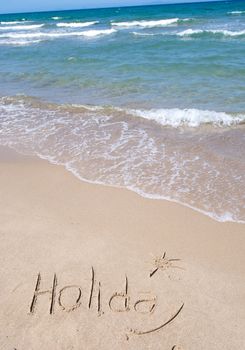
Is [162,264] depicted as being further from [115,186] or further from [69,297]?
[115,186]

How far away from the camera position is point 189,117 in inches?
356

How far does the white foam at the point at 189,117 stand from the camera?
8797 mm

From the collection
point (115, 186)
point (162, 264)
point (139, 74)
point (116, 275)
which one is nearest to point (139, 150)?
point (115, 186)

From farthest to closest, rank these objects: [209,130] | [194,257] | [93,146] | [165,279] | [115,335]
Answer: [209,130]
[93,146]
[194,257]
[165,279]
[115,335]

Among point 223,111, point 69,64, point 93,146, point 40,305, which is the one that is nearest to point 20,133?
point 93,146

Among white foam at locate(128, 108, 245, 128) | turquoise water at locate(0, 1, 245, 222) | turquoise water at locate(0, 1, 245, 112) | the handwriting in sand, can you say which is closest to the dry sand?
the handwriting in sand

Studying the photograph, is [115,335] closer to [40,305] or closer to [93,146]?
[40,305]

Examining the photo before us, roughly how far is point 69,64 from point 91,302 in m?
14.8

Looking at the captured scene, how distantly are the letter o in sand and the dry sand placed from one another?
10 mm

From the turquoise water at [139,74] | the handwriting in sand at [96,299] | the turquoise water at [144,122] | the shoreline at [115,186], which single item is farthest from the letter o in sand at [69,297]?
the turquoise water at [139,74]

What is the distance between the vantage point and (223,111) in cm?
946

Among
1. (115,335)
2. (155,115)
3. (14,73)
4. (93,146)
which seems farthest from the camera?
(14,73)

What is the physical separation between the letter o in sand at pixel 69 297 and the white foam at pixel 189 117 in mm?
5651

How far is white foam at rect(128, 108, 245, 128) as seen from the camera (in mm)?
8797
